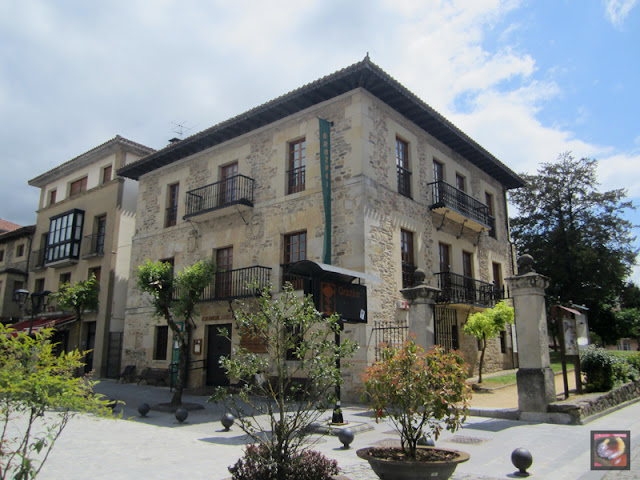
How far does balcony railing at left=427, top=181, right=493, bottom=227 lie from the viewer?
53.9ft

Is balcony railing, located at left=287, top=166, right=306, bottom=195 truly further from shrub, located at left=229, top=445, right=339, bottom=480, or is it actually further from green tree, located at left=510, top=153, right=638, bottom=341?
green tree, located at left=510, top=153, right=638, bottom=341

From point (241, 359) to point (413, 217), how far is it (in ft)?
35.5

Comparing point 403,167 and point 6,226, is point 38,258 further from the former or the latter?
point 403,167

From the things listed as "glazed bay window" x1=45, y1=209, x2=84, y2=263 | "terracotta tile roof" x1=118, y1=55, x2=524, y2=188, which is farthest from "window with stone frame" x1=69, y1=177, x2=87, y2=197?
"terracotta tile roof" x1=118, y1=55, x2=524, y2=188

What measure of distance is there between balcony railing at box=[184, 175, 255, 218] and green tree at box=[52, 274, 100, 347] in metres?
5.68

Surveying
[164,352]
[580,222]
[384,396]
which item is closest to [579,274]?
[580,222]

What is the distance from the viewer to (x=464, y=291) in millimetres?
16750

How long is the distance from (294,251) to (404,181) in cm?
430

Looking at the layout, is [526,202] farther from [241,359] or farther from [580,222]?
[241,359]

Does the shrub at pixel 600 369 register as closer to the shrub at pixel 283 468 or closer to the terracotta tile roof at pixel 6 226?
the shrub at pixel 283 468

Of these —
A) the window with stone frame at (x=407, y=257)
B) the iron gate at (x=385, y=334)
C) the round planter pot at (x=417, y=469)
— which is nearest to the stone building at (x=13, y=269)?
the window with stone frame at (x=407, y=257)

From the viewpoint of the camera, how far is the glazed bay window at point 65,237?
22141mm

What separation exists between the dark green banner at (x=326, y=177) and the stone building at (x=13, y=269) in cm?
1996

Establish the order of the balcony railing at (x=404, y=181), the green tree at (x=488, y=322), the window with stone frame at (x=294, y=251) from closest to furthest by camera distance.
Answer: the green tree at (x=488, y=322)
the window with stone frame at (x=294, y=251)
the balcony railing at (x=404, y=181)
